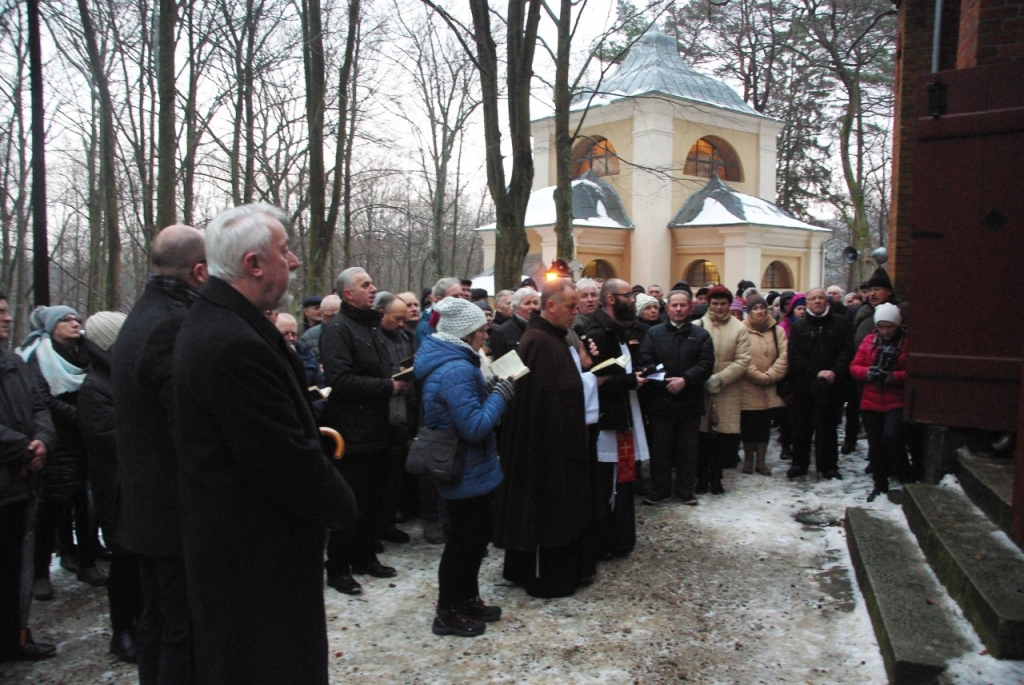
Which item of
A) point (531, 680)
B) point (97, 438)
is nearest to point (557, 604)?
point (531, 680)

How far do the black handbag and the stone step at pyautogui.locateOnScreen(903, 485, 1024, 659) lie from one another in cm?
267


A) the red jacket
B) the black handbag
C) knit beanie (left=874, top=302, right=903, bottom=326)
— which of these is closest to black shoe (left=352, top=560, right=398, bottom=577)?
the black handbag

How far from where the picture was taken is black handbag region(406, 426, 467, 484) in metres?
4.21

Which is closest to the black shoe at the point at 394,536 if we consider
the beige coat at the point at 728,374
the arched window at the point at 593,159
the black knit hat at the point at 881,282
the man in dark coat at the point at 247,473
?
the beige coat at the point at 728,374

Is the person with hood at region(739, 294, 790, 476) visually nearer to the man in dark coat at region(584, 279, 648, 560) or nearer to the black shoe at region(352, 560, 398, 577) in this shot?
the man in dark coat at region(584, 279, 648, 560)

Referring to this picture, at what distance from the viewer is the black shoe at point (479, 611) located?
15.0 ft

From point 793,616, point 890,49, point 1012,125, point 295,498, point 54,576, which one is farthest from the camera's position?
point 890,49

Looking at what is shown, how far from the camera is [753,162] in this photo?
29.5m

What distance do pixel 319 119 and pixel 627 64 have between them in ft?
63.3

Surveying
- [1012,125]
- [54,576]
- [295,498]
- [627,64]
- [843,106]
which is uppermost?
[627,64]

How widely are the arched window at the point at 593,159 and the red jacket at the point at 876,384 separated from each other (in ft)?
71.8

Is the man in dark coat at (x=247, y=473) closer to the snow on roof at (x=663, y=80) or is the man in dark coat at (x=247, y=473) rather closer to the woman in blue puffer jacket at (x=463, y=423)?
the woman in blue puffer jacket at (x=463, y=423)

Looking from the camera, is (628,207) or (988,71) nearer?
(988,71)

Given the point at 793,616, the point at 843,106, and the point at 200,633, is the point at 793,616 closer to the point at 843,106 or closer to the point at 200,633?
the point at 200,633
